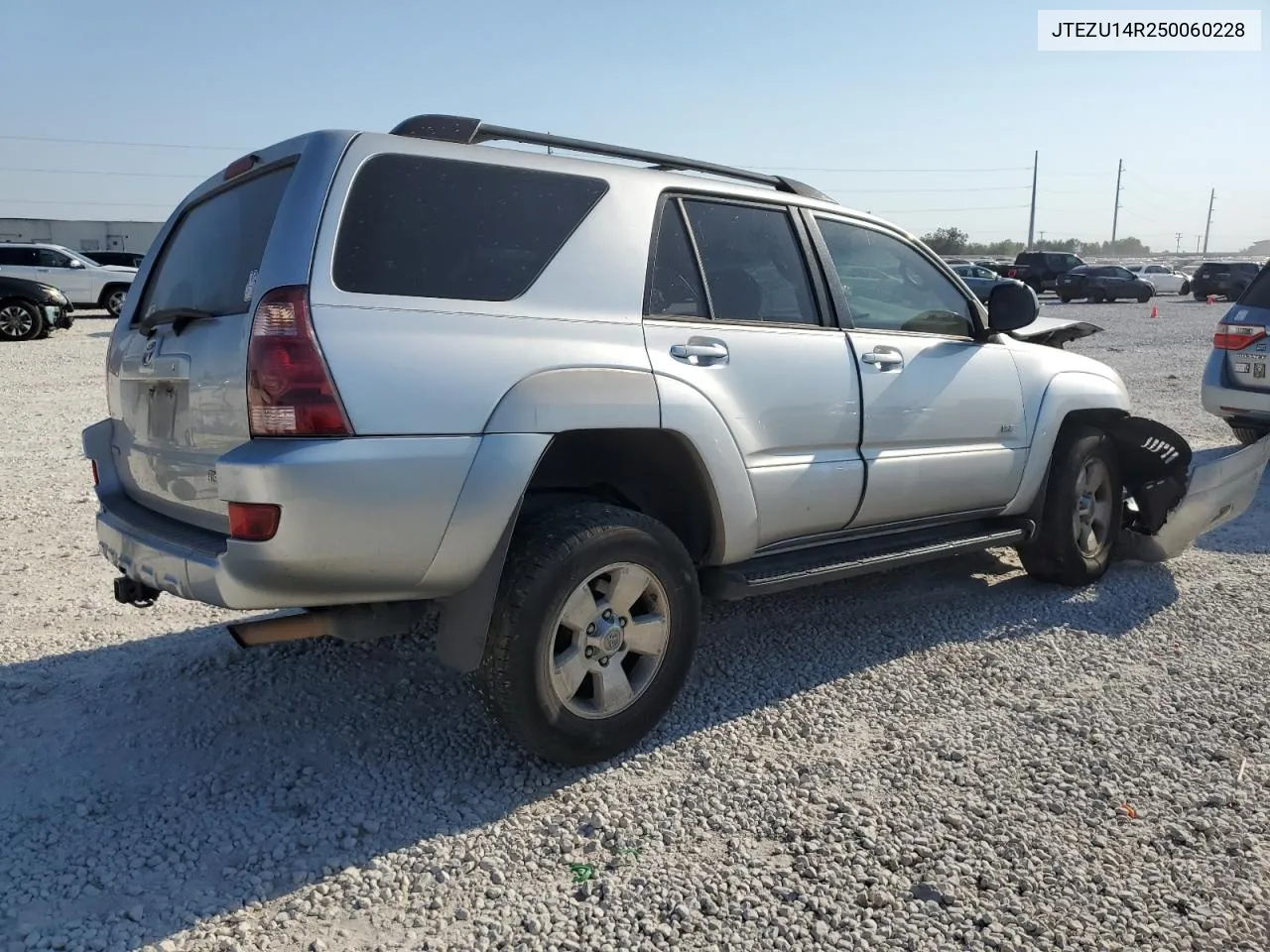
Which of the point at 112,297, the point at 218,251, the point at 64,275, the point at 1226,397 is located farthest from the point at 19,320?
the point at 1226,397

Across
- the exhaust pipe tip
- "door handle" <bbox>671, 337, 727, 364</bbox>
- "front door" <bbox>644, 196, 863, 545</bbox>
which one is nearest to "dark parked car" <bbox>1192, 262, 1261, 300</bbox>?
"front door" <bbox>644, 196, 863, 545</bbox>

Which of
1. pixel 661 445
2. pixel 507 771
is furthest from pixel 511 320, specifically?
pixel 507 771

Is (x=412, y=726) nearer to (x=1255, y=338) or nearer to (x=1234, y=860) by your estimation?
(x=1234, y=860)

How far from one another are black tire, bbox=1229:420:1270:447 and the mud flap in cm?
290

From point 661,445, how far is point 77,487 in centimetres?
537

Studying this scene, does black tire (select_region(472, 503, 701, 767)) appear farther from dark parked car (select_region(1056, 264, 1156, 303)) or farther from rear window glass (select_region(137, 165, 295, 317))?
dark parked car (select_region(1056, 264, 1156, 303))

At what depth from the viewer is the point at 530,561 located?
303 cm

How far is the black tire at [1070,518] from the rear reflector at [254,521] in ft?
12.2

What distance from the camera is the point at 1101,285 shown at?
36.0 meters

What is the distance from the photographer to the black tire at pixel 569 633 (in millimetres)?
3010

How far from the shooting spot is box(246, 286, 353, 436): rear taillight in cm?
267

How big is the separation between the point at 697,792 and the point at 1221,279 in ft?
137

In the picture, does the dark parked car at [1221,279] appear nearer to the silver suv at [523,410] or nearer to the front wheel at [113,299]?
the front wheel at [113,299]

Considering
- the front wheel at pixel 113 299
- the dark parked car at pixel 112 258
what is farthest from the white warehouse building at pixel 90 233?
the front wheel at pixel 113 299
